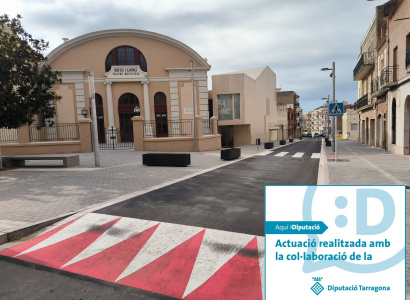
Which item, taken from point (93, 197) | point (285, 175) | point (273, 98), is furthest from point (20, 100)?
point (273, 98)

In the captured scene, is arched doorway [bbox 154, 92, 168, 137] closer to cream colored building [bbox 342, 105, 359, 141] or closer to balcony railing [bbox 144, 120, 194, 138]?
balcony railing [bbox 144, 120, 194, 138]

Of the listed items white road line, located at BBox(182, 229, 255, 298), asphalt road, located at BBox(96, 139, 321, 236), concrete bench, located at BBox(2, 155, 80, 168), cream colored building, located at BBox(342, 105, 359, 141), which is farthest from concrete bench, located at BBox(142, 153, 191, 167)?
cream colored building, located at BBox(342, 105, 359, 141)

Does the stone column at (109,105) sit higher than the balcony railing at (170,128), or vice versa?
the stone column at (109,105)

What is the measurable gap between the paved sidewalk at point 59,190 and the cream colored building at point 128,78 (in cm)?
1596

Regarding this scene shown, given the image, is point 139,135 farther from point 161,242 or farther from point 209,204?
point 161,242

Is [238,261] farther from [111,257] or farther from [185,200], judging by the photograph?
[185,200]

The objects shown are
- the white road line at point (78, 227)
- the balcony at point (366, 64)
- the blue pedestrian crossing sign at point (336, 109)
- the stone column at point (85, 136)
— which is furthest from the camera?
the balcony at point (366, 64)

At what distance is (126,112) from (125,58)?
5853mm

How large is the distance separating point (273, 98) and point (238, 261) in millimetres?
50666

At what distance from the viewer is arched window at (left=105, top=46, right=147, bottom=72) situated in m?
27.6

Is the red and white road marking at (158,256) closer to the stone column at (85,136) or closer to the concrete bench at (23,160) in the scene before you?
the concrete bench at (23,160)

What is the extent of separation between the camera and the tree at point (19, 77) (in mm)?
10773

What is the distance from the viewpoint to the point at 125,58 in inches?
1096

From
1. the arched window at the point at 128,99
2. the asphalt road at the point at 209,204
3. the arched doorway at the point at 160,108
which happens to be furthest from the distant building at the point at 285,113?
the asphalt road at the point at 209,204
